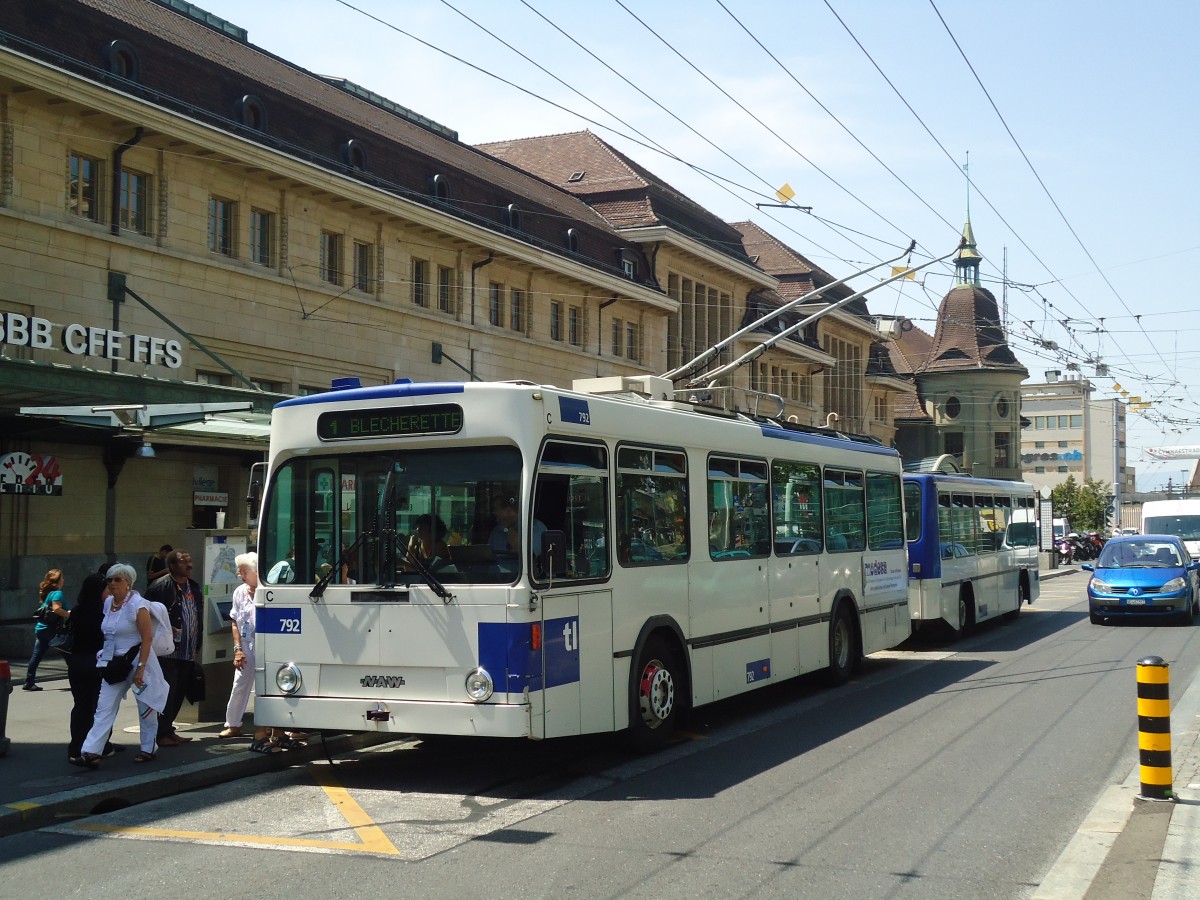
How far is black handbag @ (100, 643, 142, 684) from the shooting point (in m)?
10.1

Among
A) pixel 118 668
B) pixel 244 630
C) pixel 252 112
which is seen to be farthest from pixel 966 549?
pixel 252 112

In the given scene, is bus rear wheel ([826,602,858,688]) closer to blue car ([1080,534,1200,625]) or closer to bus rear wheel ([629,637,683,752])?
bus rear wheel ([629,637,683,752])

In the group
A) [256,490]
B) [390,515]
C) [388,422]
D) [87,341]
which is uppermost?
[87,341]

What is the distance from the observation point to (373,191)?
30141 millimetres

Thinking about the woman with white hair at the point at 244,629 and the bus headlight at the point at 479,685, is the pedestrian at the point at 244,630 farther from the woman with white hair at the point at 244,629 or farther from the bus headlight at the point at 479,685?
the bus headlight at the point at 479,685

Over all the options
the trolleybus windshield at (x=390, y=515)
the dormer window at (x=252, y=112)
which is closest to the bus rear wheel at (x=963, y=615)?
the trolleybus windshield at (x=390, y=515)

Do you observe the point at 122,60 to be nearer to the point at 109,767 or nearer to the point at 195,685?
the point at 195,685

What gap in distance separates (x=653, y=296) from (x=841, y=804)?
35.5m

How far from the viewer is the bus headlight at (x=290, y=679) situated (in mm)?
9945

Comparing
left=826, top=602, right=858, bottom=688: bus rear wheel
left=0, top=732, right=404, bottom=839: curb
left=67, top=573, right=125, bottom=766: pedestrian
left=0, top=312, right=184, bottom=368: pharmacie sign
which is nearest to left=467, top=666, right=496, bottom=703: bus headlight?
left=0, top=732, right=404, bottom=839: curb

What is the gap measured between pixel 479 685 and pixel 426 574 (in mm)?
907

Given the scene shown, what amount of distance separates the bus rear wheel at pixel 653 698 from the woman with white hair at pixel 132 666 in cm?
371

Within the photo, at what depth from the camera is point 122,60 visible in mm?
24312

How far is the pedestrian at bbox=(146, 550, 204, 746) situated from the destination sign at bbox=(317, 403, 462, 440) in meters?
2.31
